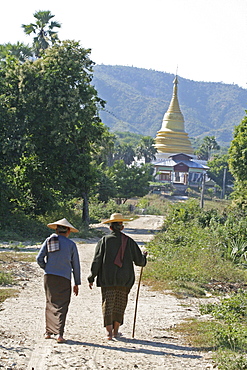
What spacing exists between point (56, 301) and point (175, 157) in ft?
267

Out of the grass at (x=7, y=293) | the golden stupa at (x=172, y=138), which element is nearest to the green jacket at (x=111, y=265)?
the grass at (x=7, y=293)

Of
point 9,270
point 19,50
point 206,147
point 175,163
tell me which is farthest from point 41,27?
point 206,147

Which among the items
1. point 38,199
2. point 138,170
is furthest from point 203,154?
point 38,199

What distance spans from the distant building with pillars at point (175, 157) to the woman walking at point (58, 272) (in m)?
68.2

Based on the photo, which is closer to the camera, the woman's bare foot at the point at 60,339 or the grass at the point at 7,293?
the woman's bare foot at the point at 60,339

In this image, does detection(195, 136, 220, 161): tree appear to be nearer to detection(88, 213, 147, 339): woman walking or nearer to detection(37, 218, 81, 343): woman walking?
detection(88, 213, 147, 339): woman walking

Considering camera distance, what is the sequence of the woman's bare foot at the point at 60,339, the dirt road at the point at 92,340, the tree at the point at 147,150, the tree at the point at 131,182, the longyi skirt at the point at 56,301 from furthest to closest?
the tree at the point at 147,150 < the tree at the point at 131,182 < the longyi skirt at the point at 56,301 < the woman's bare foot at the point at 60,339 < the dirt road at the point at 92,340

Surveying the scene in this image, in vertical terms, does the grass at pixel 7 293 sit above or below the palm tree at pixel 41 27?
below

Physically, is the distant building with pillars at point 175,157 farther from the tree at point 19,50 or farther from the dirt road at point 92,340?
the dirt road at point 92,340

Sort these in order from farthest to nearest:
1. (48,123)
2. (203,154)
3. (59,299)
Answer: (203,154)
(48,123)
(59,299)

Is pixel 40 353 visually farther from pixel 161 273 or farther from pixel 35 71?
pixel 35 71

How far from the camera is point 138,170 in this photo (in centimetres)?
5100

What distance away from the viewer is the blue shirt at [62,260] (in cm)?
712

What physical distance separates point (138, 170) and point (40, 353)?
4483 centimetres
